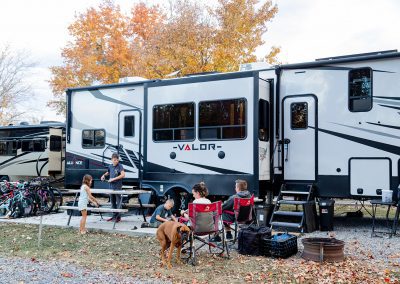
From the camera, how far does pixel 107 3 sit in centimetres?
2516

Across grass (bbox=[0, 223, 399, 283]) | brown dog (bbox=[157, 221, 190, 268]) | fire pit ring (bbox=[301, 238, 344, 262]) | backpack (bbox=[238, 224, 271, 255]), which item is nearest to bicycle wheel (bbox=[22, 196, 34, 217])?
grass (bbox=[0, 223, 399, 283])

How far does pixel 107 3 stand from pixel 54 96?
5927 mm

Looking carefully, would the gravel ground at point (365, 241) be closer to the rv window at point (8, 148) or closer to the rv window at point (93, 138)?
the rv window at point (93, 138)

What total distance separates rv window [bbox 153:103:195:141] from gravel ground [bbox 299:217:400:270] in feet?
11.7

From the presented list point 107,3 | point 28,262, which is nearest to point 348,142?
point 28,262

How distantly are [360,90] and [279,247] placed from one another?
405 centimetres

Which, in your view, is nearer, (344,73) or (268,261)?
(268,261)

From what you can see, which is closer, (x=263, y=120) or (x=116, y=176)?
(x=263, y=120)

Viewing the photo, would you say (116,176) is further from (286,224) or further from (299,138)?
(299,138)

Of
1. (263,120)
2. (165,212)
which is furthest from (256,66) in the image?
(165,212)

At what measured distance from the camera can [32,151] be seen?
18.7 metres

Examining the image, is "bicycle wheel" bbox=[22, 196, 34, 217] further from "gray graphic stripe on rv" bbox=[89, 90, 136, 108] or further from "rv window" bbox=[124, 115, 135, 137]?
"gray graphic stripe on rv" bbox=[89, 90, 136, 108]

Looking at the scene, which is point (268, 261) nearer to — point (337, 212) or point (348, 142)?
point (348, 142)

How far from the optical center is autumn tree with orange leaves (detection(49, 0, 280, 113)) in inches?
738
